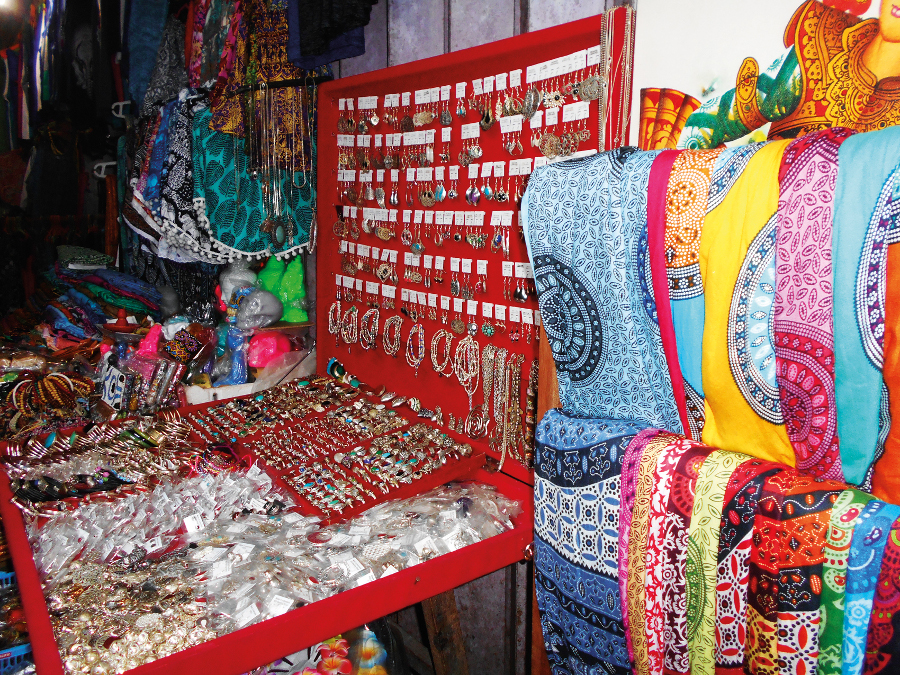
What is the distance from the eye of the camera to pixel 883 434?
91cm

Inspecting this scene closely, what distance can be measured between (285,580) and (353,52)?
2006 millimetres

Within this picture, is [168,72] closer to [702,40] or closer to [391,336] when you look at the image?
[391,336]

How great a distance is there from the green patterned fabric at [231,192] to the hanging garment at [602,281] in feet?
6.65

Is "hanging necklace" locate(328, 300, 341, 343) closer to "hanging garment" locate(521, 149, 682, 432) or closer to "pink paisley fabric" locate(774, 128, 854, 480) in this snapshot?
"hanging garment" locate(521, 149, 682, 432)

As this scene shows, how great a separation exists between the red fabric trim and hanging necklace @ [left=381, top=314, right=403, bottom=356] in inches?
61.7

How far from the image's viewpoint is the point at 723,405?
3.50 feet

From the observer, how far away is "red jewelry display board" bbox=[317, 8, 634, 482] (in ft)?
5.82

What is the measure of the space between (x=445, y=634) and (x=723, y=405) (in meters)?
1.33

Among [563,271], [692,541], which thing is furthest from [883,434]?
[563,271]

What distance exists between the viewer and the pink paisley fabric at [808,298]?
0.92 metres

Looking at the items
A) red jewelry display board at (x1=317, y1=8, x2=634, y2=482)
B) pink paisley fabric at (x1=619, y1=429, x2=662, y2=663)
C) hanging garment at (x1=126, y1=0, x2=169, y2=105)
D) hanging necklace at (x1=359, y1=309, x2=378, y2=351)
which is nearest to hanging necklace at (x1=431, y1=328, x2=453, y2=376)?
red jewelry display board at (x1=317, y1=8, x2=634, y2=482)

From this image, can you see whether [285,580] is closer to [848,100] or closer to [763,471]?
[763,471]

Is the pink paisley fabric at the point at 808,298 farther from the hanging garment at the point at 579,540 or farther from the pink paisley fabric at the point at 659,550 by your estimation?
the hanging garment at the point at 579,540

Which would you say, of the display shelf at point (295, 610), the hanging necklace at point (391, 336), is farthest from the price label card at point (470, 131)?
the display shelf at point (295, 610)
